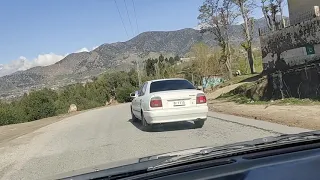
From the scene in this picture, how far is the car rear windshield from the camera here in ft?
Answer: 46.5

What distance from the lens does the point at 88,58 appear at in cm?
19538

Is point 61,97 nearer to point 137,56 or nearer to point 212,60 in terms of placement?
point 137,56

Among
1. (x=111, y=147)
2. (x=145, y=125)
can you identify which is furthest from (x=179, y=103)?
(x=111, y=147)

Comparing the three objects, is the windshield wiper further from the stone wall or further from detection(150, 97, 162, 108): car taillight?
the stone wall

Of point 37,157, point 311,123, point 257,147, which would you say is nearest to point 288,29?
point 311,123

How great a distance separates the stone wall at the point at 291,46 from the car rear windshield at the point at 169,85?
10.9 m

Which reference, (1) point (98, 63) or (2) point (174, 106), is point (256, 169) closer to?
(2) point (174, 106)

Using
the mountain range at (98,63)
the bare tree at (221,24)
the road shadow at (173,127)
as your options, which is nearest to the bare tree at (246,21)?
the bare tree at (221,24)

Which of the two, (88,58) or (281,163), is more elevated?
(88,58)

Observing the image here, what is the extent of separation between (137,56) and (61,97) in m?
21.7

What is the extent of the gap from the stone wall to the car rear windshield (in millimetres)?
10942

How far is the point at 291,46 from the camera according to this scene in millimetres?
24953

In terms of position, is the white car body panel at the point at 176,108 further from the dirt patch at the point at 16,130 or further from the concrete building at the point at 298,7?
the concrete building at the point at 298,7

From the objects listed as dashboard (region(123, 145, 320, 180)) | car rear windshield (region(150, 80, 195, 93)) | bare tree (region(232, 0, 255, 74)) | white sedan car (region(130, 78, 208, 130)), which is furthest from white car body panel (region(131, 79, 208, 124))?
bare tree (region(232, 0, 255, 74))
